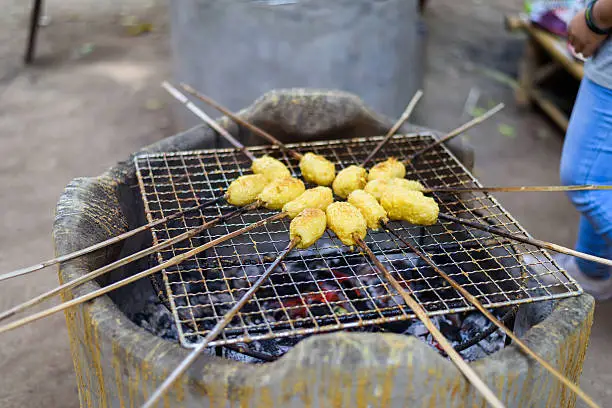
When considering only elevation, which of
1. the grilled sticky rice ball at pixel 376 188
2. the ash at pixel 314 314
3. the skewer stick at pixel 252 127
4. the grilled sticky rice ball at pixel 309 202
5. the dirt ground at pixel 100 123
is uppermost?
the grilled sticky rice ball at pixel 376 188

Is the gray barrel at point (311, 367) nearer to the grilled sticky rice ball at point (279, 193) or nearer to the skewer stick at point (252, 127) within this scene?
the grilled sticky rice ball at point (279, 193)

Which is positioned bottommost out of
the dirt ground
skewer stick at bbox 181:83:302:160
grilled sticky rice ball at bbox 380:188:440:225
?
the dirt ground

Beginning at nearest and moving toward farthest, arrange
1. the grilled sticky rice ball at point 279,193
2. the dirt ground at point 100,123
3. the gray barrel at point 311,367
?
the gray barrel at point 311,367 < the grilled sticky rice ball at point 279,193 < the dirt ground at point 100,123

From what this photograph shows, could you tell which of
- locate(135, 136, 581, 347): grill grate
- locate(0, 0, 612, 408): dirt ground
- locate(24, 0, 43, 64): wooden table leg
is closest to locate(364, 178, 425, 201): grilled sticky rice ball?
locate(135, 136, 581, 347): grill grate

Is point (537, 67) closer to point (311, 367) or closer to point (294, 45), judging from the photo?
point (294, 45)

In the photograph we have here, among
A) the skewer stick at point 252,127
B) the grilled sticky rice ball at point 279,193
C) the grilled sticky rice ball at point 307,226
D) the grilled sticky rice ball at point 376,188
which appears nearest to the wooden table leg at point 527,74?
the skewer stick at point 252,127

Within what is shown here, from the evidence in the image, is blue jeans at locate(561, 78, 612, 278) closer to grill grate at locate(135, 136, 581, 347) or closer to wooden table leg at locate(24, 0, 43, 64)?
grill grate at locate(135, 136, 581, 347)

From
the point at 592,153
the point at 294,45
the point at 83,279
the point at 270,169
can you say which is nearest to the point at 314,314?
the point at 270,169
